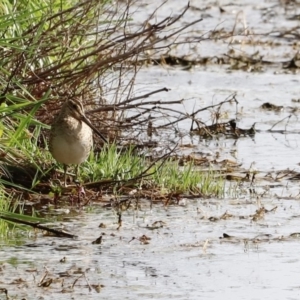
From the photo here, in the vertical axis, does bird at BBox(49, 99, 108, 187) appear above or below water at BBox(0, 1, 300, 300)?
above

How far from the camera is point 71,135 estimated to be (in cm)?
887

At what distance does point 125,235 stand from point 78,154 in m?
1.25

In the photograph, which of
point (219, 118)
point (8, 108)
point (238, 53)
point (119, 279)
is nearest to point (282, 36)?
point (238, 53)

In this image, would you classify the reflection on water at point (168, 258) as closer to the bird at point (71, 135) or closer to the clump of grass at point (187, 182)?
the clump of grass at point (187, 182)

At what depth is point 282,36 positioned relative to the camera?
663 inches

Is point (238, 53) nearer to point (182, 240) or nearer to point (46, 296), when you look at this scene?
point (182, 240)

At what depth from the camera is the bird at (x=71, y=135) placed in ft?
28.7

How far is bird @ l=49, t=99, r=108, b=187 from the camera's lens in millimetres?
8750

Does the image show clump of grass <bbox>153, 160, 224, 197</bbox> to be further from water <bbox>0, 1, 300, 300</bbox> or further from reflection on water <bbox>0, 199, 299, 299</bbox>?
reflection on water <bbox>0, 199, 299, 299</bbox>

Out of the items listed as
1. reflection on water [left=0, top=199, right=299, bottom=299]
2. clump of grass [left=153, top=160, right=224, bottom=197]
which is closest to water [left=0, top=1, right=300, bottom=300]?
reflection on water [left=0, top=199, right=299, bottom=299]

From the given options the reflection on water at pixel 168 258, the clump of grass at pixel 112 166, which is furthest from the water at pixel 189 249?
the clump of grass at pixel 112 166

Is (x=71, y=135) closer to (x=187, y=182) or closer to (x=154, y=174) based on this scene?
(x=154, y=174)

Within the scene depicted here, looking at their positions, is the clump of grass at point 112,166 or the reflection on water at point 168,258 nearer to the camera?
the reflection on water at point 168,258

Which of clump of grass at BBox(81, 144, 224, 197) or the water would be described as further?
clump of grass at BBox(81, 144, 224, 197)
